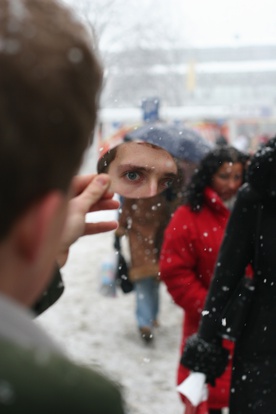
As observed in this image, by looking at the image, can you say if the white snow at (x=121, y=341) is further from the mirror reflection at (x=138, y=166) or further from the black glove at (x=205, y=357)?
the mirror reflection at (x=138, y=166)

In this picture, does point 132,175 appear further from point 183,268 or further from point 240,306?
point 183,268

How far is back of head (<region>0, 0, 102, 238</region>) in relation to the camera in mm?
650

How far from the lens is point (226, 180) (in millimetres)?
2980

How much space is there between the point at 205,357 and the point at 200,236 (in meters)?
0.73

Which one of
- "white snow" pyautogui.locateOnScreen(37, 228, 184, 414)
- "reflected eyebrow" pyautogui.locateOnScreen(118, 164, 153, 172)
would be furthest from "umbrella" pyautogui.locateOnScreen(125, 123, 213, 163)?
"white snow" pyautogui.locateOnScreen(37, 228, 184, 414)

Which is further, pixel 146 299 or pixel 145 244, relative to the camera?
pixel 146 299

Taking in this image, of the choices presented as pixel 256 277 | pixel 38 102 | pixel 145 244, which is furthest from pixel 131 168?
pixel 145 244

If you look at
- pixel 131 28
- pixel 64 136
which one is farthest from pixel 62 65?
pixel 131 28

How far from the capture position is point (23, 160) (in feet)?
2.14

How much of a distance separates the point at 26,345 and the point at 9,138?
198 millimetres

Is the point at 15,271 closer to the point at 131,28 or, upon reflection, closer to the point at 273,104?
the point at 131,28

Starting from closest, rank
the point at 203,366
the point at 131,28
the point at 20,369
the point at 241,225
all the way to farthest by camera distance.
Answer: the point at 20,369, the point at 241,225, the point at 203,366, the point at 131,28

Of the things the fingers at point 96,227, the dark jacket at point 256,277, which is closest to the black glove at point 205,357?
the dark jacket at point 256,277

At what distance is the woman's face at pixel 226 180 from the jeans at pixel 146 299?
80.3 inches
